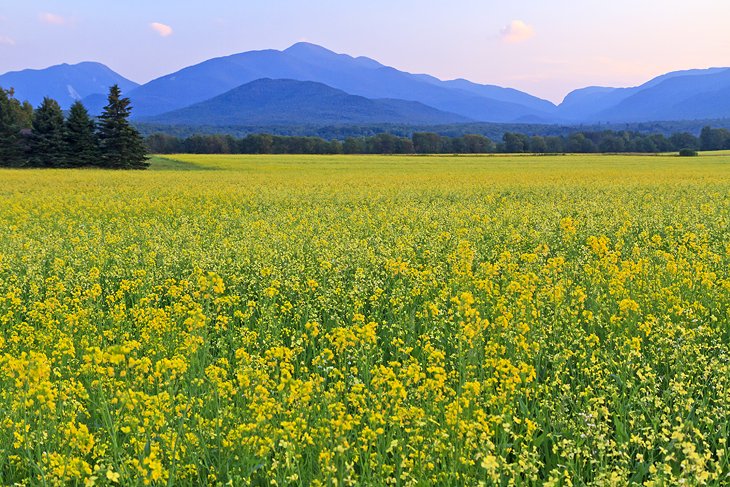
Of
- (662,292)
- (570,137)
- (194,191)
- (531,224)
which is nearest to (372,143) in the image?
(570,137)

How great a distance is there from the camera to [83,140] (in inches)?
2245

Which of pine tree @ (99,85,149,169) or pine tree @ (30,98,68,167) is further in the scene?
pine tree @ (30,98,68,167)

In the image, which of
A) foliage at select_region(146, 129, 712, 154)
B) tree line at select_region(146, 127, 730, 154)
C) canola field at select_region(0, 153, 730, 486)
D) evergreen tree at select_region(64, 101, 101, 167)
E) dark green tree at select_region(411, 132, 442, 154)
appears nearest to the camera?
canola field at select_region(0, 153, 730, 486)

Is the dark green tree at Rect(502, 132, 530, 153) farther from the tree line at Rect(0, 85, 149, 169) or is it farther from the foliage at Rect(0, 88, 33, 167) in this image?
the foliage at Rect(0, 88, 33, 167)

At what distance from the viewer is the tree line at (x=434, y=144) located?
100375 millimetres

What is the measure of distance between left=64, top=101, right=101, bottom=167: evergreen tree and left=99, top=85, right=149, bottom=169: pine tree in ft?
2.94

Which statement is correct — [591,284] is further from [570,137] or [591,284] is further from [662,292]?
[570,137]

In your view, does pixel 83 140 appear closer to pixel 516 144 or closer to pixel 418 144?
pixel 418 144

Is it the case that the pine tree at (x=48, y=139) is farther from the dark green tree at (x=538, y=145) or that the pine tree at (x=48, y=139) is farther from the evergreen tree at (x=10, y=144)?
the dark green tree at (x=538, y=145)

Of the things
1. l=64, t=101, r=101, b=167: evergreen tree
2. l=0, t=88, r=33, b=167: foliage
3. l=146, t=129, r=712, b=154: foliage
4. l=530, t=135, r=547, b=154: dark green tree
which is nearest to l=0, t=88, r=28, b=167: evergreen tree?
l=0, t=88, r=33, b=167: foliage

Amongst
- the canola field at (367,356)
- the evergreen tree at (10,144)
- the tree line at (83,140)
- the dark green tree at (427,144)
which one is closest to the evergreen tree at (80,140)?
the tree line at (83,140)

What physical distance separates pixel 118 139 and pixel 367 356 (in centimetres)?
5845

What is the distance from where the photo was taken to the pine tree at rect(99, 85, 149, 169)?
5616cm

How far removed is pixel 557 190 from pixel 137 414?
2114 centimetres
